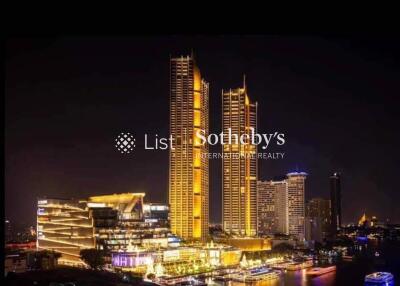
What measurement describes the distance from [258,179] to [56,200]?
1.67 metres

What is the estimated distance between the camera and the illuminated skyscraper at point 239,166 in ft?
14.9

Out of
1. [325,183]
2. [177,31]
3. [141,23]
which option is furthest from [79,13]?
[325,183]

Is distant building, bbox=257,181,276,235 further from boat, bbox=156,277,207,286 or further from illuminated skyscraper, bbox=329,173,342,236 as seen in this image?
boat, bbox=156,277,207,286

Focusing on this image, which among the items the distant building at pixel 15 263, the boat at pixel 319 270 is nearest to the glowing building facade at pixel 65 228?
the distant building at pixel 15 263

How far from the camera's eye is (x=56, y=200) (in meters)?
4.77

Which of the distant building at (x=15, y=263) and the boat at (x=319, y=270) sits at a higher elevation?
the distant building at (x=15, y=263)

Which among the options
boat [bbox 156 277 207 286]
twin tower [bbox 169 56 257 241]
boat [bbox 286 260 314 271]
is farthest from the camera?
boat [bbox 286 260 314 271]

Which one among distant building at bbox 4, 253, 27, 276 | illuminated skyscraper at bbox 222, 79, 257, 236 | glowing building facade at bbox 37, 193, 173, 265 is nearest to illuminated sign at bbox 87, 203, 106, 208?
glowing building facade at bbox 37, 193, 173, 265
